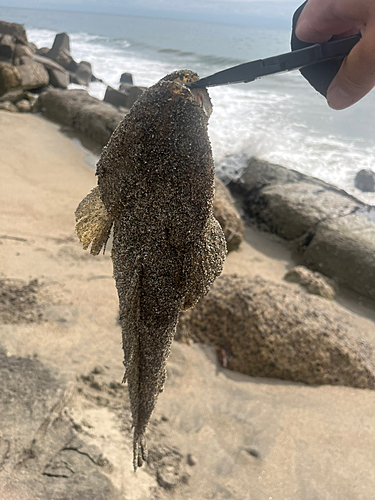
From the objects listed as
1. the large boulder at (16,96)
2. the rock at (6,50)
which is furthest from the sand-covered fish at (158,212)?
the rock at (6,50)

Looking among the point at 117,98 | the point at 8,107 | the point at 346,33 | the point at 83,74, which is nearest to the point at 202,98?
the point at 346,33

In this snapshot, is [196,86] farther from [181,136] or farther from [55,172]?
[55,172]

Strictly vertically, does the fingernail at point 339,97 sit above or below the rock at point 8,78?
above

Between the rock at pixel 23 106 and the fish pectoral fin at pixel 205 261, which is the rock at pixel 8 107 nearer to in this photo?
the rock at pixel 23 106

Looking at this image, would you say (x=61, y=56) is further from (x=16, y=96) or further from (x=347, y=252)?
(x=347, y=252)

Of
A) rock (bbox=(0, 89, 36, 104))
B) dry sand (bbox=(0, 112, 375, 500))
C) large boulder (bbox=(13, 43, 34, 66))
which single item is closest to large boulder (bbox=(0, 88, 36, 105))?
rock (bbox=(0, 89, 36, 104))

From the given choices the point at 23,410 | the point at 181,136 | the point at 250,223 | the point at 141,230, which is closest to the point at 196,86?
the point at 181,136

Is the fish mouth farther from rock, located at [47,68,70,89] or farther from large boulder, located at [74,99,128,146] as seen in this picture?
rock, located at [47,68,70,89]
